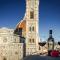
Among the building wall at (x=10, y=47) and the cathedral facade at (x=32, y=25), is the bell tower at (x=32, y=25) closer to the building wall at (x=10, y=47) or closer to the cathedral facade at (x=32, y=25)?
the cathedral facade at (x=32, y=25)

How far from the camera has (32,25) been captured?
45.2 ft

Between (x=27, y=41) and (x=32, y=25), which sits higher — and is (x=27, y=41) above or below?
below

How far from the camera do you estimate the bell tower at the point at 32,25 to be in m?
13.7

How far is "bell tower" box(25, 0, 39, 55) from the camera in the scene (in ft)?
44.9

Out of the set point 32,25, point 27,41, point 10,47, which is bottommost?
point 10,47

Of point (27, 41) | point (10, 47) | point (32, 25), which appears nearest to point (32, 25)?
point (32, 25)

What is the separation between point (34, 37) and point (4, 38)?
2.03 m

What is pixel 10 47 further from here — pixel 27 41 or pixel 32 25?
pixel 32 25

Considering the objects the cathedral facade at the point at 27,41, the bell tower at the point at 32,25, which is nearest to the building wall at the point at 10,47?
the cathedral facade at the point at 27,41

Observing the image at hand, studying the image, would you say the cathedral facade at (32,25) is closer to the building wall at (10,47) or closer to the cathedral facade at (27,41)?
the cathedral facade at (27,41)

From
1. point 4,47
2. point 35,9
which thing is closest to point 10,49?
point 4,47

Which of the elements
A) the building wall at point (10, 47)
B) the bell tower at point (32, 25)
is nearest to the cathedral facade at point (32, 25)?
the bell tower at point (32, 25)

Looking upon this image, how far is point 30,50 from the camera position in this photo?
13680mm

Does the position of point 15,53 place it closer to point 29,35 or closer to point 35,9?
point 29,35
